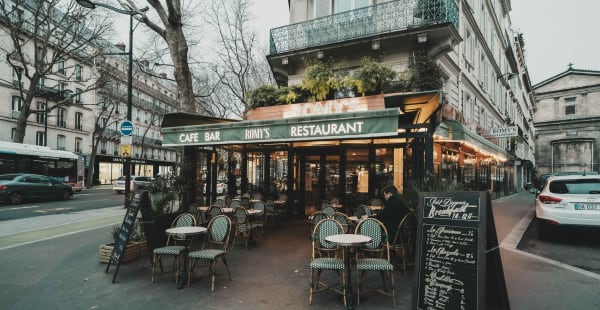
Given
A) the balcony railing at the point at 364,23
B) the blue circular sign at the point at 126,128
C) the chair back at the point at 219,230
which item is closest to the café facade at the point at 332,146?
the chair back at the point at 219,230

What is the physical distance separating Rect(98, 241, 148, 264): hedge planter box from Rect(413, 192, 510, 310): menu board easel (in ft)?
16.4

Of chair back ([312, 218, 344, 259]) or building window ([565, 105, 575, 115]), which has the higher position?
building window ([565, 105, 575, 115])

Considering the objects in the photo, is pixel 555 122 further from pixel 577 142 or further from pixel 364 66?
pixel 364 66

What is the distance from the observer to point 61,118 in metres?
33.2

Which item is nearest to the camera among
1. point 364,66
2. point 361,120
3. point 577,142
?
point 361,120

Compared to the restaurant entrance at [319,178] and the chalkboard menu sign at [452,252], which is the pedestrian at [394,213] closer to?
the chalkboard menu sign at [452,252]

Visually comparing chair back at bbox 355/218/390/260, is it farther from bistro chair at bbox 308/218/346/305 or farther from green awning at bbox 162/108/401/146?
green awning at bbox 162/108/401/146

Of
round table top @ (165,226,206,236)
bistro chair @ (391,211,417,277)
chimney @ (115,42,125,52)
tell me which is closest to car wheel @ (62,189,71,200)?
round table top @ (165,226,206,236)

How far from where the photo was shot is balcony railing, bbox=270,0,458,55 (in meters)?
10.1

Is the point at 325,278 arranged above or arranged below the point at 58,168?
below

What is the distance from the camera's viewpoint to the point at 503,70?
25.6 m

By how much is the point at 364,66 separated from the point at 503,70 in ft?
72.2

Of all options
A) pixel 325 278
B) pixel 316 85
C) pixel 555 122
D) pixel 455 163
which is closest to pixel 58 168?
pixel 316 85

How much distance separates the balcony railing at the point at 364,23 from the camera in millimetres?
10051
